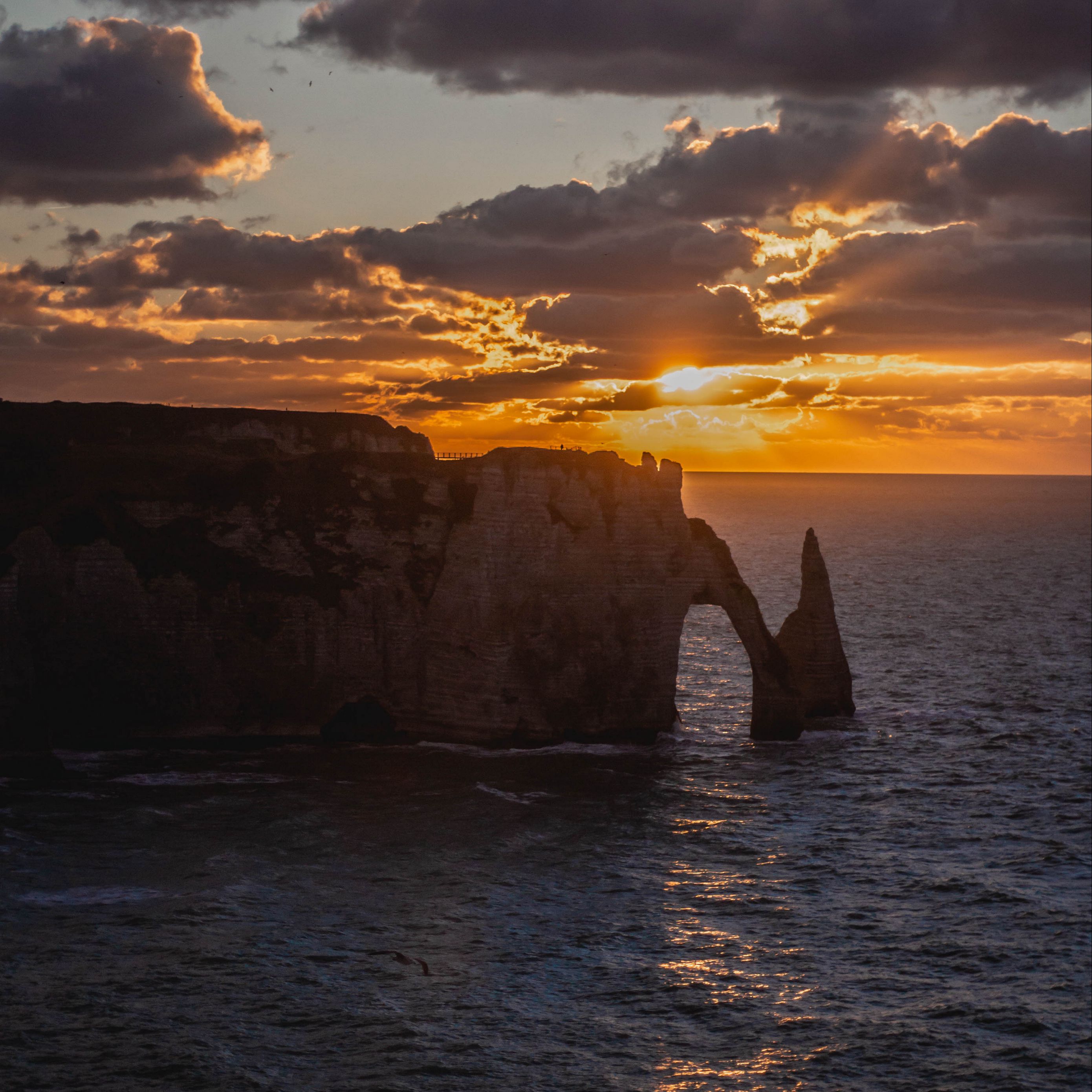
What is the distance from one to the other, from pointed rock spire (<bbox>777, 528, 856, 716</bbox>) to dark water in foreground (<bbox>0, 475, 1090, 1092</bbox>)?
4.19 m

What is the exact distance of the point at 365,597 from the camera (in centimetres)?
6269

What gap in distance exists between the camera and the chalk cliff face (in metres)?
59.8

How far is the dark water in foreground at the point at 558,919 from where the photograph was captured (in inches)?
1302

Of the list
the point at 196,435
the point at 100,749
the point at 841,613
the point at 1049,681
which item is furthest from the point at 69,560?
the point at 841,613

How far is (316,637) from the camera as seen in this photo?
61.9 metres

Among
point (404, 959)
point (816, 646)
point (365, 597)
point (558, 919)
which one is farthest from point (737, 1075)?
point (816, 646)

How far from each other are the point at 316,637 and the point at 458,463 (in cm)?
1273

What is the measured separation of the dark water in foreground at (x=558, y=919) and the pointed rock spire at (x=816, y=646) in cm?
419

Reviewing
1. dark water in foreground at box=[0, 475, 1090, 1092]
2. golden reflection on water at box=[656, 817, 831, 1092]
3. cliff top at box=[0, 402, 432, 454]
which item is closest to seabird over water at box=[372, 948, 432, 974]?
dark water in foreground at box=[0, 475, 1090, 1092]

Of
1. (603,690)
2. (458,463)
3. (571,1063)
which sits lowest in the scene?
(571,1063)

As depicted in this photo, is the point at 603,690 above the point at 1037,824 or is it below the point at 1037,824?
above

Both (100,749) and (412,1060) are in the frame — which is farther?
(100,749)

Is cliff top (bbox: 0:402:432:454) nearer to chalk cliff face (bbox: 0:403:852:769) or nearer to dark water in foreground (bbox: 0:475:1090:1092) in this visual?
chalk cliff face (bbox: 0:403:852:769)

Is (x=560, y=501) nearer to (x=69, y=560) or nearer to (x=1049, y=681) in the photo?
(x=69, y=560)
